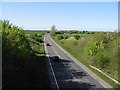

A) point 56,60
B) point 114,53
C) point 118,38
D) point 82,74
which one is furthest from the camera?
point 118,38

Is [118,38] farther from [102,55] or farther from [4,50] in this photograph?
[4,50]

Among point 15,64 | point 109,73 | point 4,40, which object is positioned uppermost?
point 4,40

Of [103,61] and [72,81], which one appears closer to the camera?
[72,81]

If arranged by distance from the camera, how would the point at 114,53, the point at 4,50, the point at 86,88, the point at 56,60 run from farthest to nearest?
the point at 56,60 < the point at 114,53 < the point at 86,88 < the point at 4,50

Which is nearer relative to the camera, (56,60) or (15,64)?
(15,64)

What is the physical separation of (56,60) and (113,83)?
80.5 feet

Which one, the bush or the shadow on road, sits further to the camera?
the bush

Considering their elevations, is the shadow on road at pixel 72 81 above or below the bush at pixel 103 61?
below

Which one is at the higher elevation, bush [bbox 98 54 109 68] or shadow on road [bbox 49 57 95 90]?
bush [bbox 98 54 109 68]

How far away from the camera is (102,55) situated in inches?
2015

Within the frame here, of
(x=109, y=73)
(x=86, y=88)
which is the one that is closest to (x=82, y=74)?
(x=109, y=73)

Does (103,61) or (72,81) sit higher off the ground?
(103,61)

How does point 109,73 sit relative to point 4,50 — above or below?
below

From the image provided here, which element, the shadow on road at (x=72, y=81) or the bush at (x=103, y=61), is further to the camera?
the bush at (x=103, y=61)
